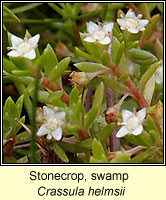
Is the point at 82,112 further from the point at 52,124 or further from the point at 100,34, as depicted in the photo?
the point at 100,34

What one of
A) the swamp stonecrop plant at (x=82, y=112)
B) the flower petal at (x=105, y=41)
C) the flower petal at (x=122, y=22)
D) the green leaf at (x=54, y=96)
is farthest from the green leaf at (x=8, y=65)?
the flower petal at (x=122, y=22)

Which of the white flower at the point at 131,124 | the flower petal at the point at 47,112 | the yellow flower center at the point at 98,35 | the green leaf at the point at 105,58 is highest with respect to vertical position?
the yellow flower center at the point at 98,35

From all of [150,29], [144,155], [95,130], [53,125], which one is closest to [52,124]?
[53,125]

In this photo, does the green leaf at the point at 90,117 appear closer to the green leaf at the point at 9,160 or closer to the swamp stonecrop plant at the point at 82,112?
the swamp stonecrop plant at the point at 82,112

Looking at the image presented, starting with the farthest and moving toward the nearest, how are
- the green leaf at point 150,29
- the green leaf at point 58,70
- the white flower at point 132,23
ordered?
the green leaf at point 150,29
the white flower at point 132,23
the green leaf at point 58,70

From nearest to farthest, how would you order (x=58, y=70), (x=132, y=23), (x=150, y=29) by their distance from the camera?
1. (x=58, y=70)
2. (x=132, y=23)
3. (x=150, y=29)

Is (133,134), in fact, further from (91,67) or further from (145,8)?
(145,8)
